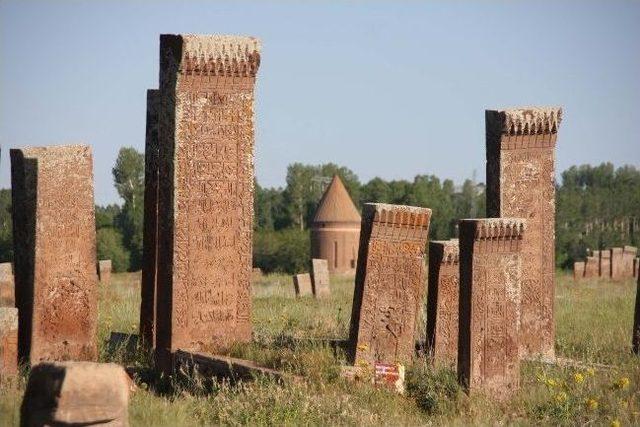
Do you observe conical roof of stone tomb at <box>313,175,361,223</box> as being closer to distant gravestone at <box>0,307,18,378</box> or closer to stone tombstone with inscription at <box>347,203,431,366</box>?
stone tombstone with inscription at <box>347,203,431,366</box>

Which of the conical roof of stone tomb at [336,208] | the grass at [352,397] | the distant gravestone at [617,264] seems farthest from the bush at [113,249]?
the grass at [352,397]

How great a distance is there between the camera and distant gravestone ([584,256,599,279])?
131ft

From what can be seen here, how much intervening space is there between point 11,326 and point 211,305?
2.48m

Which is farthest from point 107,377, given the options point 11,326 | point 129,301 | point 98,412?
point 129,301

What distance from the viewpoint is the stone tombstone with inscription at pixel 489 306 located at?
12641 millimetres

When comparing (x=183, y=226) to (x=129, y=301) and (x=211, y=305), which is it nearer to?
(x=211, y=305)

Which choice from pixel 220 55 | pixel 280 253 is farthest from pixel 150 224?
pixel 280 253

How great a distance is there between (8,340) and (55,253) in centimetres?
162

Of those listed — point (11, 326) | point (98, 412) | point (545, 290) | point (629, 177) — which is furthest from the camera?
point (629, 177)

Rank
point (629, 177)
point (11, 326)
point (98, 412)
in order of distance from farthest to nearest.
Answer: point (629, 177) → point (11, 326) → point (98, 412)

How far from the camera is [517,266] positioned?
1308cm

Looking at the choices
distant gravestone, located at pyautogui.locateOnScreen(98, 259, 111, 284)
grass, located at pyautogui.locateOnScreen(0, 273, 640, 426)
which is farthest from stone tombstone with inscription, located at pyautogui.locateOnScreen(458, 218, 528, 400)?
distant gravestone, located at pyautogui.locateOnScreen(98, 259, 111, 284)

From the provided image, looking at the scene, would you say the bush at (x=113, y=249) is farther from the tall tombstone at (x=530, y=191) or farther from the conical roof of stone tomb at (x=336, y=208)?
the tall tombstone at (x=530, y=191)

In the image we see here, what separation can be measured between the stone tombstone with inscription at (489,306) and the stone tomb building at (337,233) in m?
43.9
